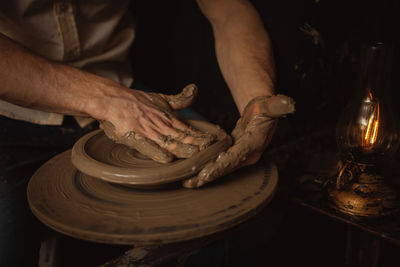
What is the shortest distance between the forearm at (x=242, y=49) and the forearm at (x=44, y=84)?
0.47 meters

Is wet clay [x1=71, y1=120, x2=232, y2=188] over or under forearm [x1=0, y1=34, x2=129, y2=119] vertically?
under

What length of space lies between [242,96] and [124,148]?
471mm

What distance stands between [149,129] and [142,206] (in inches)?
8.6

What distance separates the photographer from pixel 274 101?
0.96 m

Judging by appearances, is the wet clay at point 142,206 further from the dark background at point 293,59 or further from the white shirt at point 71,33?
the dark background at point 293,59

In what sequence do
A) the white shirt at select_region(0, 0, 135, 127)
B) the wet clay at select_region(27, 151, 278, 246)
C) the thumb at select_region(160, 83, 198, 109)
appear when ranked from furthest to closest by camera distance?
1. the white shirt at select_region(0, 0, 135, 127)
2. the thumb at select_region(160, 83, 198, 109)
3. the wet clay at select_region(27, 151, 278, 246)

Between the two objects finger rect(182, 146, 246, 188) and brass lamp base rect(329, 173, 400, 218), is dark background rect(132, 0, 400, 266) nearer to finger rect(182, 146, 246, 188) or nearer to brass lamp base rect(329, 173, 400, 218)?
brass lamp base rect(329, 173, 400, 218)

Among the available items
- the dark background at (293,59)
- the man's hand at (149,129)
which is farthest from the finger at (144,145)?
the dark background at (293,59)

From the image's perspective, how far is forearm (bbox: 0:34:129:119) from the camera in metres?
1.01

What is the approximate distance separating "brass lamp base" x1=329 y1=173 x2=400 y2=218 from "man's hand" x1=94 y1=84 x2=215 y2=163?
570 mm

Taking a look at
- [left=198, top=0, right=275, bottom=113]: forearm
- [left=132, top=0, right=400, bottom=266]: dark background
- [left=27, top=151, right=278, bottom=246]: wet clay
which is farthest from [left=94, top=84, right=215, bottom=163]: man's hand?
[left=132, top=0, right=400, bottom=266]: dark background

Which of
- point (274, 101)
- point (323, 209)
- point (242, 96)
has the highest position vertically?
point (274, 101)

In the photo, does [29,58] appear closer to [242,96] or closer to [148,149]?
[148,149]

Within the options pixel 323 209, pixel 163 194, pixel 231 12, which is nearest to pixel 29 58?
pixel 163 194
